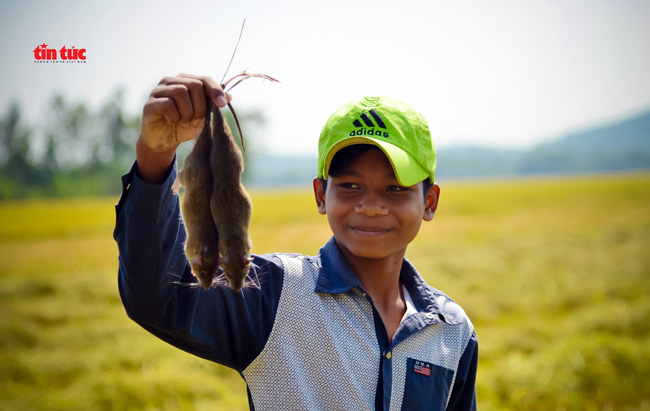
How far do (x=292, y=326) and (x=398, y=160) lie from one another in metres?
0.80

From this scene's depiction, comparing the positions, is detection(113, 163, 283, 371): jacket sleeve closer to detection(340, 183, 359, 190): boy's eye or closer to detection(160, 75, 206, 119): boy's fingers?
detection(160, 75, 206, 119): boy's fingers

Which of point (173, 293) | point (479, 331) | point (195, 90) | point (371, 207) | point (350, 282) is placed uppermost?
point (195, 90)

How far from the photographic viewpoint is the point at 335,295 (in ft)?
6.98

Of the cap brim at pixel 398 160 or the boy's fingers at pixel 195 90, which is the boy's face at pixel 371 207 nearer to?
the cap brim at pixel 398 160

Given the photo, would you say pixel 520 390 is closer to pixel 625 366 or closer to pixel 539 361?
pixel 539 361

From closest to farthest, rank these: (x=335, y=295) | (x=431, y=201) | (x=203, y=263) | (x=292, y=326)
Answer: (x=203, y=263) → (x=292, y=326) → (x=335, y=295) → (x=431, y=201)

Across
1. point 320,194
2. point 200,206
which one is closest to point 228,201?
point 200,206

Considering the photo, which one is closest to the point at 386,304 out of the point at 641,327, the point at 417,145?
the point at 417,145

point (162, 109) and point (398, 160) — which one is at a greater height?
point (162, 109)

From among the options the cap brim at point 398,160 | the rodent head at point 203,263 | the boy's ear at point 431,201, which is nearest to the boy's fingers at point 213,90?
the rodent head at point 203,263

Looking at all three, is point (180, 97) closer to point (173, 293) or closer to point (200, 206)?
point (200, 206)

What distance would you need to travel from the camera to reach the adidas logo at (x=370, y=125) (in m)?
2.12

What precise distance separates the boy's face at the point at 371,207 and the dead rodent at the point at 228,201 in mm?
645

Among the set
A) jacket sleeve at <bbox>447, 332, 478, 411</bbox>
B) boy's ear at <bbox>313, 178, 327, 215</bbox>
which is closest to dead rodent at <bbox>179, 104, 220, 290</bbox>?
boy's ear at <bbox>313, 178, 327, 215</bbox>
